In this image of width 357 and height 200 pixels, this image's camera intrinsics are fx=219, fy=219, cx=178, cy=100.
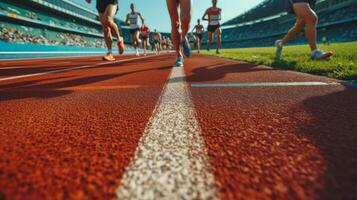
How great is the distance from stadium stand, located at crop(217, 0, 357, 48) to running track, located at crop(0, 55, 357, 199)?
37081 millimetres

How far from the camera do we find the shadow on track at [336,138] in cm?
51

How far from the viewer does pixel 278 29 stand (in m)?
45.3

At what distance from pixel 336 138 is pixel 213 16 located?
36.2 feet

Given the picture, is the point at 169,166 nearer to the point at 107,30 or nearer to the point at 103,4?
the point at 103,4

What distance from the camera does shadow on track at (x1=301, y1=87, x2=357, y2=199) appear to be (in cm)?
51

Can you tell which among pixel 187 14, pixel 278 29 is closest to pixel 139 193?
pixel 187 14

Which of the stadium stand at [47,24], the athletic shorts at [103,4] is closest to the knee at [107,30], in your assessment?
the athletic shorts at [103,4]

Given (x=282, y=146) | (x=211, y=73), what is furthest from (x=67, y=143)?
(x=211, y=73)

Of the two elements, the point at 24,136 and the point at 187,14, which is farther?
the point at 187,14

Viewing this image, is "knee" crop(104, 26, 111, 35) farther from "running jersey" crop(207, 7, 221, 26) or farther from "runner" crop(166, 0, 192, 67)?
"running jersey" crop(207, 7, 221, 26)

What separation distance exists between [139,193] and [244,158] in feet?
1.06

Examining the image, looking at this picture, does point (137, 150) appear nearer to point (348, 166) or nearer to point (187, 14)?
Result: point (348, 166)

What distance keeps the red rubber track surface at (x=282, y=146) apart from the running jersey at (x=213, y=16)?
10.2 metres

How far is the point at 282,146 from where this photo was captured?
0.72m
